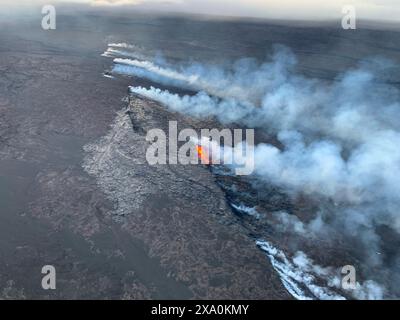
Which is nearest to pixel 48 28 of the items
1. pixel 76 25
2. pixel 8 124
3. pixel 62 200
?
pixel 76 25

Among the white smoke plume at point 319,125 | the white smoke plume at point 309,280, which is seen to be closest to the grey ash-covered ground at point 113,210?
the white smoke plume at point 309,280

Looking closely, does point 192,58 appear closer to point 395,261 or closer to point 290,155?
point 290,155

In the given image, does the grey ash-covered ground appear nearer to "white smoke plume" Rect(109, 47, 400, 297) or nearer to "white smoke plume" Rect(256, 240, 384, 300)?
"white smoke plume" Rect(256, 240, 384, 300)

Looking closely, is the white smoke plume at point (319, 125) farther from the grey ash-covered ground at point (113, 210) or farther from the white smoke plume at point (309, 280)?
the white smoke plume at point (309, 280)

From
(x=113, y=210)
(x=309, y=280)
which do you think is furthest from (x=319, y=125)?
(x=113, y=210)

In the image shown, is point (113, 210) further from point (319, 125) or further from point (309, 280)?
point (319, 125)

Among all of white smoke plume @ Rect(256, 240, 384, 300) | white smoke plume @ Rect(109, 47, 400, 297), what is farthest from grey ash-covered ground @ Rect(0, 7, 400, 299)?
white smoke plume @ Rect(109, 47, 400, 297)
